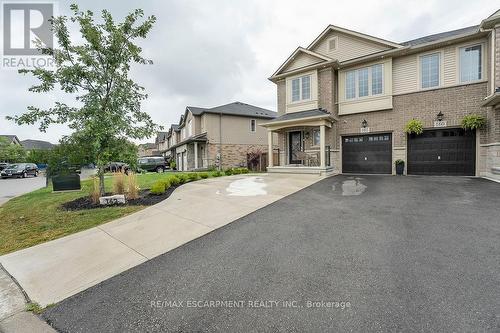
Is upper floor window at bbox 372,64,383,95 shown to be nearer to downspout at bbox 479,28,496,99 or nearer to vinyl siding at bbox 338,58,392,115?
vinyl siding at bbox 338,58,392,115

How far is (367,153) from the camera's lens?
503 inches

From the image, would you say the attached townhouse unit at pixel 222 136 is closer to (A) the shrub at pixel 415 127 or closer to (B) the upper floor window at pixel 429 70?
(A) the shrub at pixel 415 127

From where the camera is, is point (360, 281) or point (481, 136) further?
point (481, 136)

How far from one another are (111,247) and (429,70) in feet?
49.3

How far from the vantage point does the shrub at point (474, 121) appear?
9781 mm

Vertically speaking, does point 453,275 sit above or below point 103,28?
below

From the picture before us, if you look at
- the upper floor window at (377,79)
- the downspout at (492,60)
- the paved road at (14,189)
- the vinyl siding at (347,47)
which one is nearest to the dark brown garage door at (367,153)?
the upper floor window at (377,79)

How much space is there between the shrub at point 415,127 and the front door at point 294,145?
5867 millimetres

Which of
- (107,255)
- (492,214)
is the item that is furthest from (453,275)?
(107,255)

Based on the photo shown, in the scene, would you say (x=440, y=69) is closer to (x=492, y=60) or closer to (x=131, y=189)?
(x=492, y=60)

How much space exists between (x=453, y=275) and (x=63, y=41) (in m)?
11.0

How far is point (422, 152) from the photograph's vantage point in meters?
11.4

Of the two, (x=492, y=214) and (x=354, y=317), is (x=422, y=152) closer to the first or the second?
(x=492, y=214)

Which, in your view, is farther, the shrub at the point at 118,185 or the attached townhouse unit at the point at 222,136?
the attached townhouse unit at the point at 222,136
